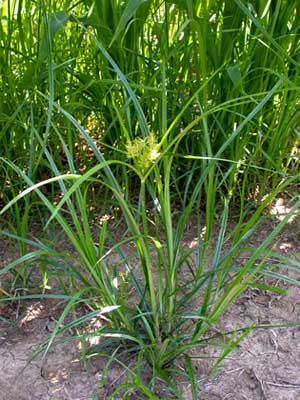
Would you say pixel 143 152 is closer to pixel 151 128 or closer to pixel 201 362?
pixel 201 362

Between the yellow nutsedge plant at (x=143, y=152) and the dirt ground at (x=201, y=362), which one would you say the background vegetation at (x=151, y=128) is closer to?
the dirt ground at (x=201, y=362)

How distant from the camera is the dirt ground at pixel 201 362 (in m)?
1.18

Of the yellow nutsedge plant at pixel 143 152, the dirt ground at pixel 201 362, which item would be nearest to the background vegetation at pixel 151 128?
the dirt ground at pixel 201 362

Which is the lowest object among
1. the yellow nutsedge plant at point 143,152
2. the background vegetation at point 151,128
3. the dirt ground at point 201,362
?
the dirt ground at point 201,362

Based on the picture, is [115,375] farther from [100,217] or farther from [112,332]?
[100,217]

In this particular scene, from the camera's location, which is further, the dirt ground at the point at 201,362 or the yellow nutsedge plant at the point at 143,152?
the dirt ground at the point at 201,362

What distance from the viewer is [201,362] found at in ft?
4.00

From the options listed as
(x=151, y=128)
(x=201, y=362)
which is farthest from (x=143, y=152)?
(x=151, y=128)

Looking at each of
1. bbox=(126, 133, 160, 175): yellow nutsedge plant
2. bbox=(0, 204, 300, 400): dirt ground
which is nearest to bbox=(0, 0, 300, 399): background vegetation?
bbox=(0, 204, 300, 400): dirt ground

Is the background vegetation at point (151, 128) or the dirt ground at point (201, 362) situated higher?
the background vegetation at point (151, 128)

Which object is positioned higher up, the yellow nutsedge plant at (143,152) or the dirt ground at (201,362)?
the yellow nutsedge plant at (143,152)

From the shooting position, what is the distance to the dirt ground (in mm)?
1176

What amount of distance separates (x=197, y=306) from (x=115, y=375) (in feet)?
0.76

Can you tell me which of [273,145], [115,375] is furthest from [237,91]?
[115,375]
